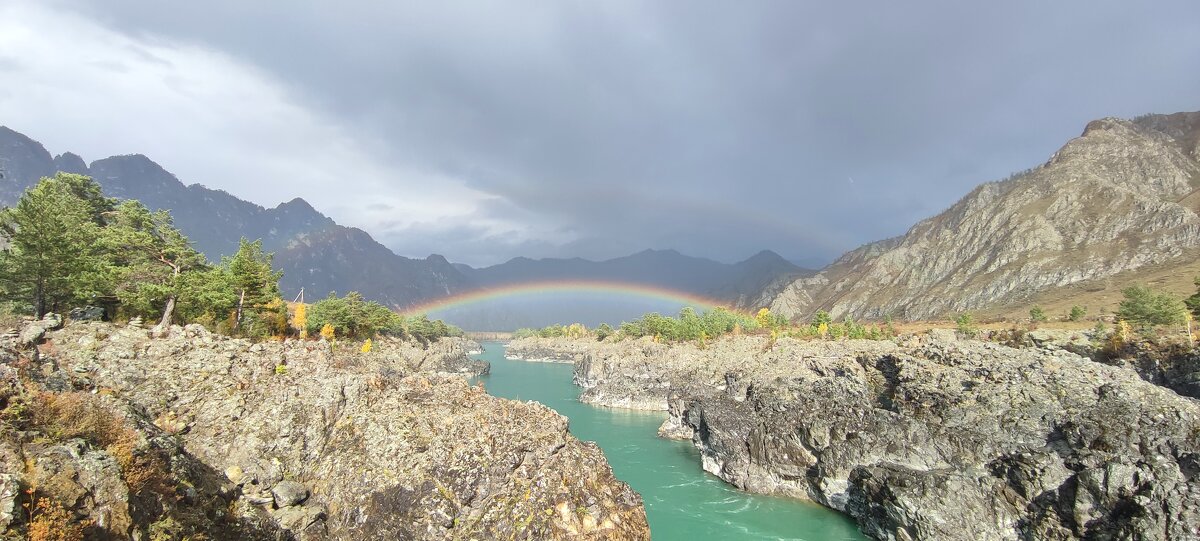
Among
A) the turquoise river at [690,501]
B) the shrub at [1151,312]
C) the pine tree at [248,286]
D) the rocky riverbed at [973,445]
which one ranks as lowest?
the turquoise river at [690,501]

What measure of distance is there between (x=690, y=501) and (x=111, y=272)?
4736cm

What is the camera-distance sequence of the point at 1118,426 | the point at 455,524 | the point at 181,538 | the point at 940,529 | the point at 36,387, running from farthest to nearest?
the point at 1118,426, the point at 940,529, the point at 455,524, the point at 36,387, the point at 181,538

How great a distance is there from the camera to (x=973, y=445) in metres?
39.3

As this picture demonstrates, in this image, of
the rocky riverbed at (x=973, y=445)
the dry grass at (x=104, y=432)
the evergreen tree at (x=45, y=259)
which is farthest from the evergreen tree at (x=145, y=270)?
the rocky riverbed at (x=973, y=445)

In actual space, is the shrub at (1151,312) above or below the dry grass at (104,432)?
above

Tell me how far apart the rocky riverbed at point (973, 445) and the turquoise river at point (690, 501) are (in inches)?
67.3

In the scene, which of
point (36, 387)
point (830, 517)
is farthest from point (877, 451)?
point (36, 387)

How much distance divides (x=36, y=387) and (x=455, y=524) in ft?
43.3

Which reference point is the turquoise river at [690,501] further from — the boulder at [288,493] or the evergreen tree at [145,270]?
the evergreen tree at [145,270]

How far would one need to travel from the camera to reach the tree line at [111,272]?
30797 millimetres

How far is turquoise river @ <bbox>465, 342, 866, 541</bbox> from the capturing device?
38.4m

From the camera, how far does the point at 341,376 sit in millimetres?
22859

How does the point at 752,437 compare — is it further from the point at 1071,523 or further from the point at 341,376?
the point at 341,376

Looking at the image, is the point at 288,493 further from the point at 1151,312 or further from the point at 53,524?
the point at 1151,312
